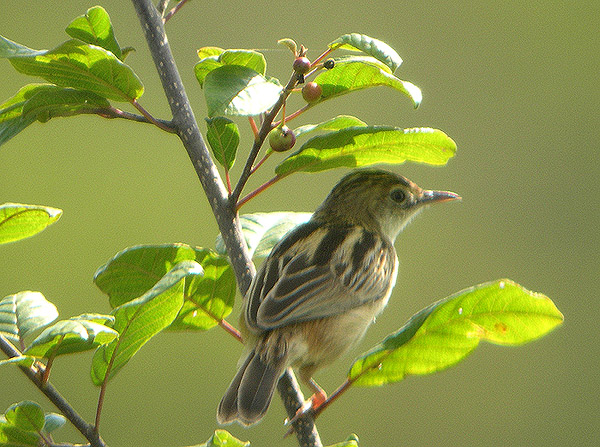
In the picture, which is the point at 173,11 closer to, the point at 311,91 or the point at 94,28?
the point at 94,28

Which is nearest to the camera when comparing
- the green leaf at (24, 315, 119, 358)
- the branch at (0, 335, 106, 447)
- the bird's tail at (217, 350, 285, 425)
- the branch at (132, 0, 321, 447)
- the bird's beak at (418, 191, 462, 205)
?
the green leaf at (24, 315, 119, 358)

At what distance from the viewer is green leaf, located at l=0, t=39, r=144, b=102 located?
74.6 inches

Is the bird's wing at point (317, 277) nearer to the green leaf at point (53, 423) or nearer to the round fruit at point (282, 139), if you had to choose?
the round fruit at point (282, 139)

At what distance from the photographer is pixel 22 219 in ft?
6.48

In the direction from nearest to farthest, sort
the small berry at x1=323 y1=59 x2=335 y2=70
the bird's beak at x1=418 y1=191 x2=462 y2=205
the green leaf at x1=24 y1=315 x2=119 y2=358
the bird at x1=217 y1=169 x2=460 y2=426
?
the green leaf at x1=24 y1=315 x2=119 y2=358 → the small berry at x1=323 y1=59 x2=335 y2=70 → the bird at x1=217 y1=169 x2=460 y2=426 → the bird's beak at x1=418 y1=191 x2=462 y2=205

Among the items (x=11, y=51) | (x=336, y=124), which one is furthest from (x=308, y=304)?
(x=11, y=51)

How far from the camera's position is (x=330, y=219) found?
135 inches

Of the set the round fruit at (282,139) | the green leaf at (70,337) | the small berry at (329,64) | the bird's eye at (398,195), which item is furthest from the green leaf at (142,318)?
the bird's eye at (398,195)

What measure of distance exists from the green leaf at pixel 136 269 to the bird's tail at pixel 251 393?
390mm

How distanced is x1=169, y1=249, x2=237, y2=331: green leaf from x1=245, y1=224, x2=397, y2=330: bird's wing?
105 mm

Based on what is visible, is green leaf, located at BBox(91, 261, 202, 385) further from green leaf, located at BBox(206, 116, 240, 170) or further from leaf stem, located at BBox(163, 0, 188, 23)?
leaf stem, located at BBox(163, 0, 188, 23)

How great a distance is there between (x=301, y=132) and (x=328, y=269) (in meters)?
0.73

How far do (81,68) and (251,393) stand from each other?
1.00 m

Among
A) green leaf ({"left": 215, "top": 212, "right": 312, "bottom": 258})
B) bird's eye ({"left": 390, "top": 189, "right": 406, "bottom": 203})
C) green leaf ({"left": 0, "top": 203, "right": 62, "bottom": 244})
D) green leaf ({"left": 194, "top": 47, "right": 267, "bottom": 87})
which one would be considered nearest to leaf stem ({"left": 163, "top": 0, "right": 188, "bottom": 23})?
green leaf ({"left": 194, "top": 47, "right": 267, "bottom": 87})
